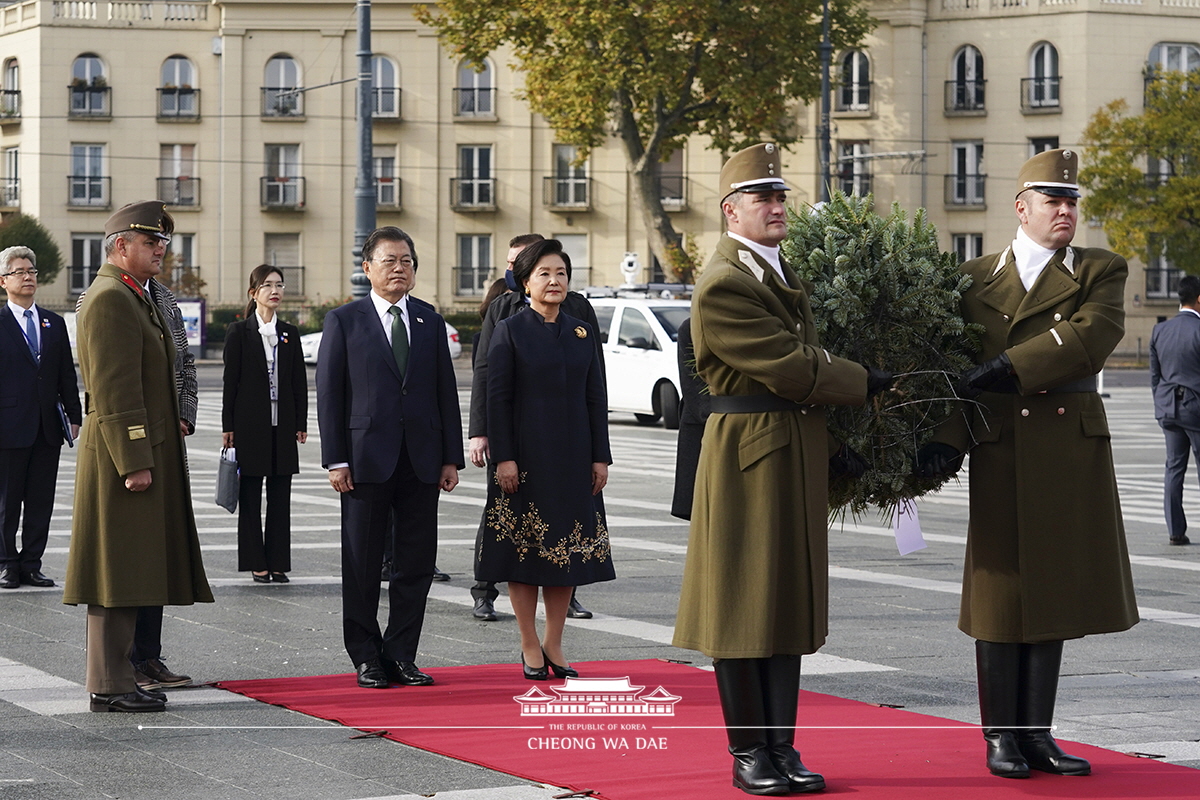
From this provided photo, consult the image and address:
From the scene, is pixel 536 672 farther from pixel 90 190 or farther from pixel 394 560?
pixel 90 190

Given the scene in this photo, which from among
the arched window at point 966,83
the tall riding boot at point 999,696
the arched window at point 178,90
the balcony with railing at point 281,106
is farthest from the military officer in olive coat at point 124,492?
the arched window at point 178,90

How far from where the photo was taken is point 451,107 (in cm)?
5853

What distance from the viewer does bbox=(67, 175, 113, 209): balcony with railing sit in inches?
2306

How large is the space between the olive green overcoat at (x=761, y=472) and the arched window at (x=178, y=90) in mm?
55019

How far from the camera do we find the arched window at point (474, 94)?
58.6 metres

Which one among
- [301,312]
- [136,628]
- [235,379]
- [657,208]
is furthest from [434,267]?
[136,628]

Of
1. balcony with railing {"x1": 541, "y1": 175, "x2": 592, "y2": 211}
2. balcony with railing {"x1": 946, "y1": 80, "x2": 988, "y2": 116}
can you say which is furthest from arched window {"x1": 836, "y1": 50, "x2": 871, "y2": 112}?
balcony with railing {"x1": 541, "y1": 175, "x2": 592, "y2": 211}

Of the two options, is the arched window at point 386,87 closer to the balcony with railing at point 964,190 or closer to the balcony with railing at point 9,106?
the balcony with railing at point 9,106

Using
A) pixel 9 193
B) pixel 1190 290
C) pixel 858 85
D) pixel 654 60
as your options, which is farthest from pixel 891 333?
pixel 9 193

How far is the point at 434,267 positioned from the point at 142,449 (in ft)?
169

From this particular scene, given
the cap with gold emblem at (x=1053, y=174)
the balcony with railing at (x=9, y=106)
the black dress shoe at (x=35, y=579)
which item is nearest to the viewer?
the cap with gold emblem at (x=1053, y=174)

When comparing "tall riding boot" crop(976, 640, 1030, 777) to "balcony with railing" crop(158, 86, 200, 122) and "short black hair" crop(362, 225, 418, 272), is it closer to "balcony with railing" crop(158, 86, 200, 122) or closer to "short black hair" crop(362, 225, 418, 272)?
"short black hair" crop(362, 225, 418, 272)

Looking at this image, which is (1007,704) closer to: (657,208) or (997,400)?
(997,400)

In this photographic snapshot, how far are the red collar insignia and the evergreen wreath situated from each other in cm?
298
